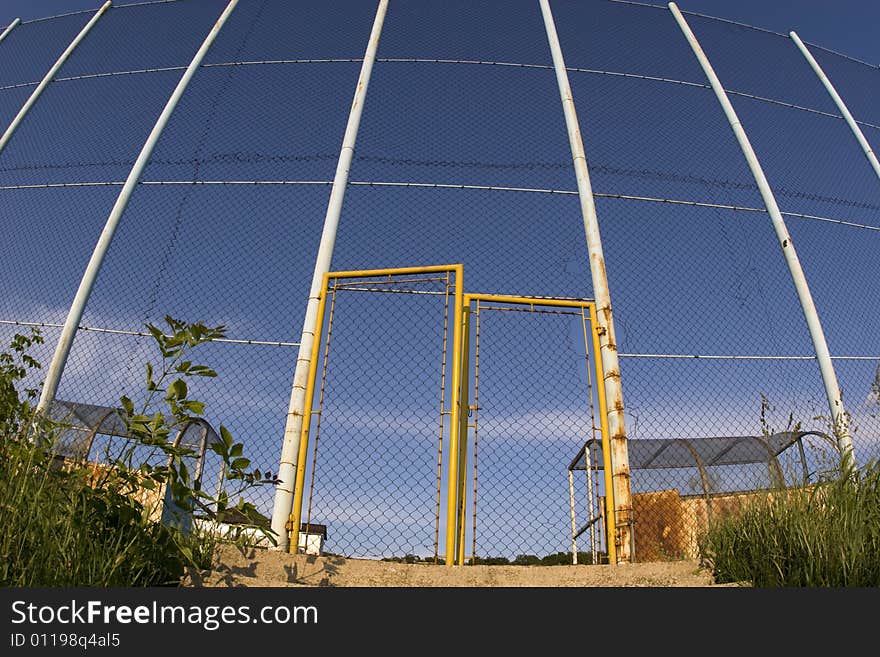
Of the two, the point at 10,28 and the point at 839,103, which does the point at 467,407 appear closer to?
the point at 839,103

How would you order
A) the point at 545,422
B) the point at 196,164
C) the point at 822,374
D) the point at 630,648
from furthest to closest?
the point at 196,164 < the point at 822,374 < the point at 545,422 < the point at 630,648

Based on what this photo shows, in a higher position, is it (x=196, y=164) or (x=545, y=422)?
(x=196, y=164)

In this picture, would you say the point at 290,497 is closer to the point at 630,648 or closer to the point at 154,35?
the point at 630,648

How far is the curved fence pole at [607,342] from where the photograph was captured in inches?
144

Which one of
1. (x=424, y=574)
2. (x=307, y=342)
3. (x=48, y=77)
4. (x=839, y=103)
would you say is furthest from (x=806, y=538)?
(x=48, y=77)

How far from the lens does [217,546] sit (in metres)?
2.59

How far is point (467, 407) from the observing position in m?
3.81

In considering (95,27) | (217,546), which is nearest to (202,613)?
(217,546)

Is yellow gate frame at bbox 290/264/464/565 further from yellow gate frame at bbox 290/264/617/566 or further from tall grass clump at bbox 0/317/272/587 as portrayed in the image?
tall grass clump at bbox 0/317/272/587

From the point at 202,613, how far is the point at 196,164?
4708 millimetres

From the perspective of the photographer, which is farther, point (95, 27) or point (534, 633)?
point (95, 27)

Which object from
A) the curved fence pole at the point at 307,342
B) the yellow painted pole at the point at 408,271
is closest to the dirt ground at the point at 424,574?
the curved fence pole at the point at 307,342

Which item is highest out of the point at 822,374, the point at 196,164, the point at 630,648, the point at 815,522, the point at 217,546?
the point at 196,164

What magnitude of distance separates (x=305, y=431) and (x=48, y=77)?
5.73 meters
